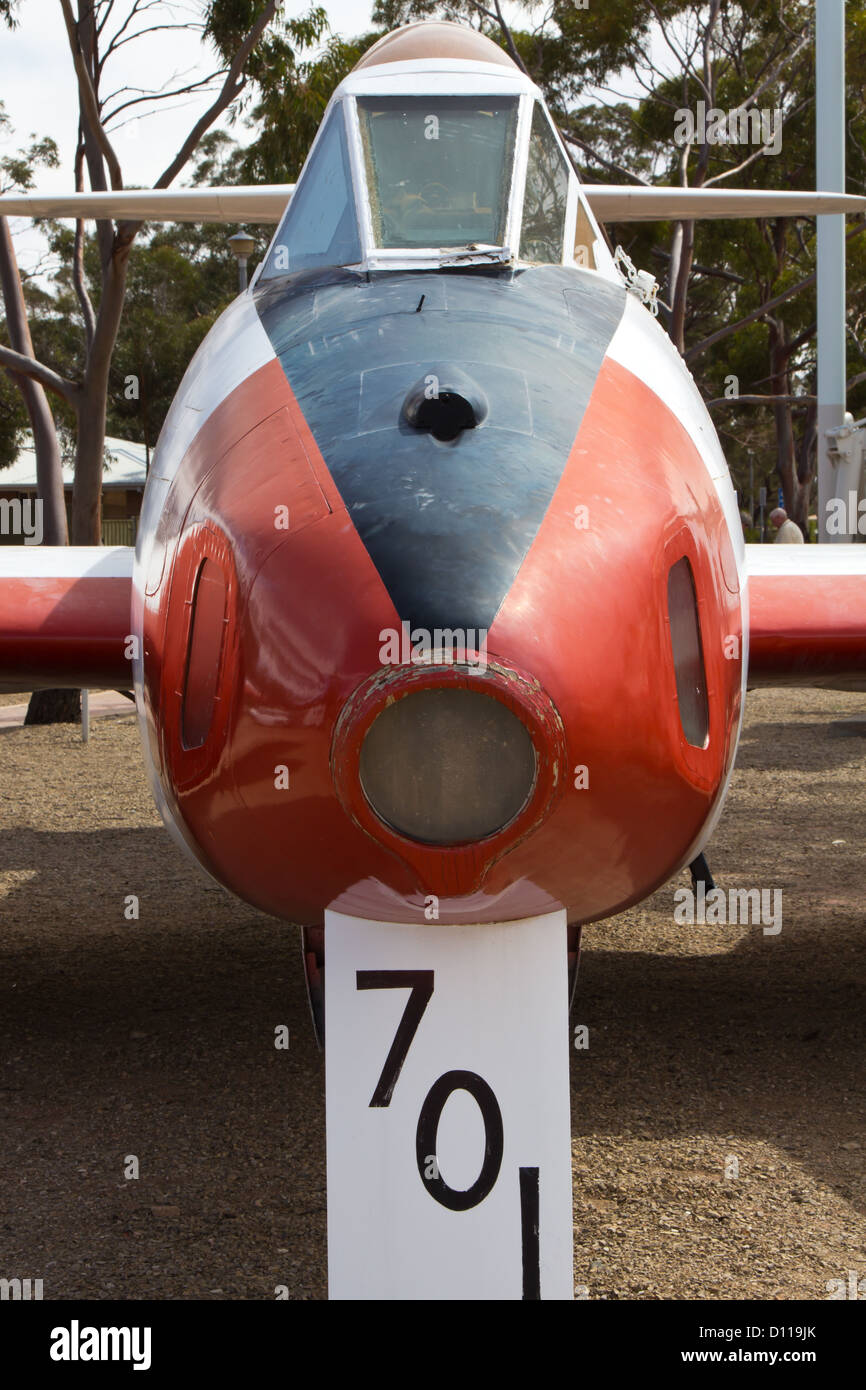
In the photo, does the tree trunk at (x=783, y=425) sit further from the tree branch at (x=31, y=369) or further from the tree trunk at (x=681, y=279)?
the tree branch at (x=31, y=369)

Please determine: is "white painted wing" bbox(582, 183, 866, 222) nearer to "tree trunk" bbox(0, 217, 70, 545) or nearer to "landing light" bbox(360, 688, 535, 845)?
"landing light" bbox(360, 688, 535, 845)

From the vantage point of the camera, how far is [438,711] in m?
2.27

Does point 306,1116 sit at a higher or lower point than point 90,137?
lower

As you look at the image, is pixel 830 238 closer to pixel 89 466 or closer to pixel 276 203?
Result: pixel 89 466

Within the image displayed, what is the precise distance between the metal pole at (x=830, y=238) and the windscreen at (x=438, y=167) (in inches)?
475

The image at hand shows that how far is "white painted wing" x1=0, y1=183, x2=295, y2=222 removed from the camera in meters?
7.10

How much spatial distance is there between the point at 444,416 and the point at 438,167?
5.88ft

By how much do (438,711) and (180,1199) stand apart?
2.54 meters

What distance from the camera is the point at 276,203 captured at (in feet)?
23.8

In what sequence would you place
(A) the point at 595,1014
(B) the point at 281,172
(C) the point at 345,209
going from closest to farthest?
(C) the point at 345,209, (A) the point at 595,1014, (B) the point at 281,172

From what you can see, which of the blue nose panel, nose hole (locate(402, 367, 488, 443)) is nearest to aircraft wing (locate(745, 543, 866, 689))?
the blue nose panel
